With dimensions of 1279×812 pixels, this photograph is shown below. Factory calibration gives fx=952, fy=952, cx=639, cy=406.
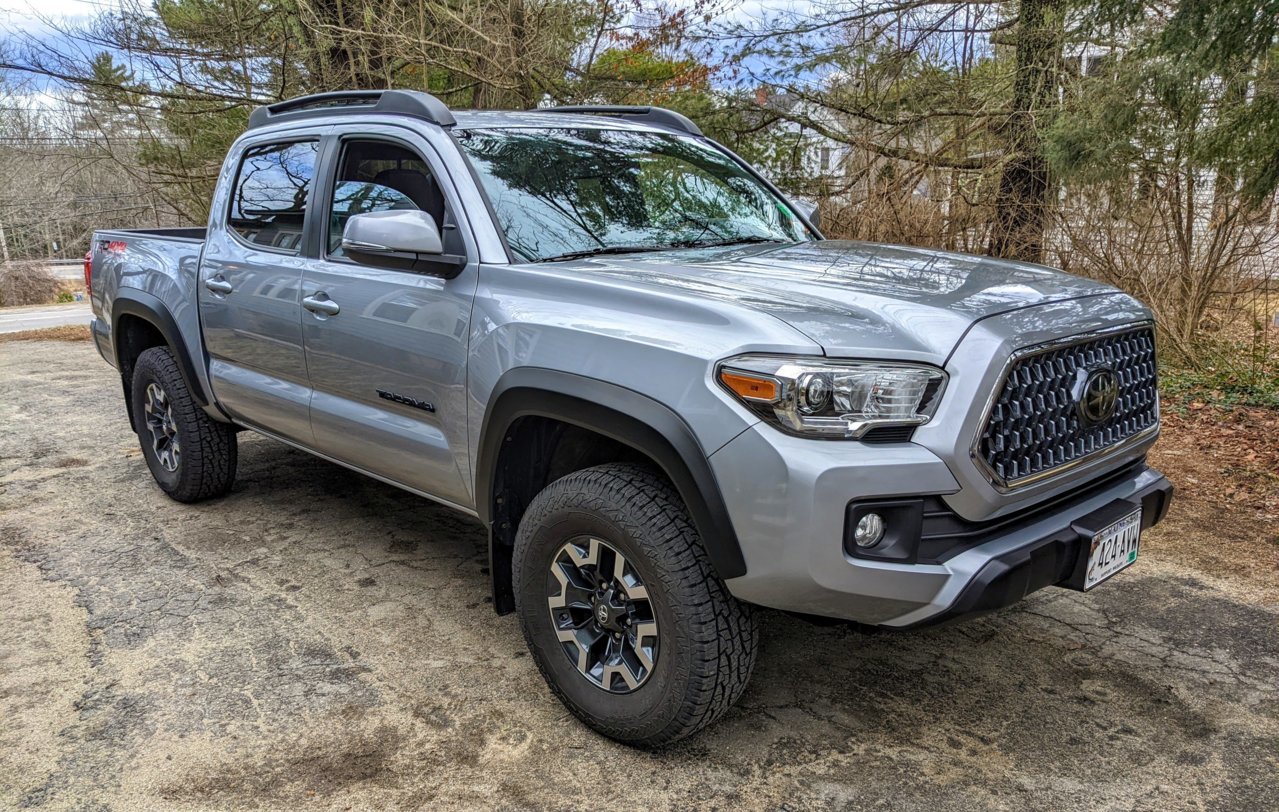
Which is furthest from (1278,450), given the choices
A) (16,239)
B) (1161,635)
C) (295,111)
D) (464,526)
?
(16,239)

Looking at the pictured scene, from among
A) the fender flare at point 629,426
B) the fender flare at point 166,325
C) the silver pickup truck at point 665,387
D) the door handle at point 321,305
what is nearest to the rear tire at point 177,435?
the fender flare at point 166,325

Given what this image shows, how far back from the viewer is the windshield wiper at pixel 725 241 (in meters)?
3.62

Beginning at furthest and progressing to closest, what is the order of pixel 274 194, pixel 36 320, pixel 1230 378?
pixel 36 320, pixel 1230 378, pixel 274 194

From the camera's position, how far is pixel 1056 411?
8.66 feet

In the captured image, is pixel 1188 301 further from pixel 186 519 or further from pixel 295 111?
pixel 186 519

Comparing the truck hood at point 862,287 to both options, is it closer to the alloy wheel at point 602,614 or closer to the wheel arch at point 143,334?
the alloy wheel at point 602,614

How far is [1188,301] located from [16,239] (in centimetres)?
3460

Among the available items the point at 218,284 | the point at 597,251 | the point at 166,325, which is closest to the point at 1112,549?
the point at 597,251

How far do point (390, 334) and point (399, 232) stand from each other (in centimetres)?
49

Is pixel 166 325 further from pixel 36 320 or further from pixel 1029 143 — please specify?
pixel 36 320

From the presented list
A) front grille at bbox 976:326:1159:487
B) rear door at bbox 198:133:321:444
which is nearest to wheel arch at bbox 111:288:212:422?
rear door at bbox 198:133:321:444

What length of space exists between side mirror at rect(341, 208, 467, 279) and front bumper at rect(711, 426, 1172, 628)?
4.31ft

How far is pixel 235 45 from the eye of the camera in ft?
34.2

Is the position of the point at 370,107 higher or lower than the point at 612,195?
higher
